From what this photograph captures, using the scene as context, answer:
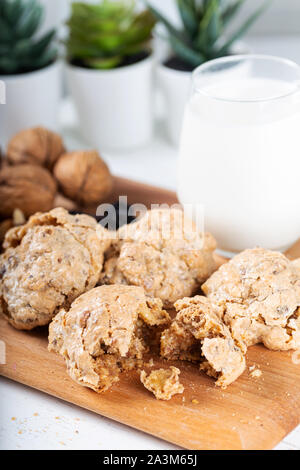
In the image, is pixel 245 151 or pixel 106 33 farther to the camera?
pixel 106 33

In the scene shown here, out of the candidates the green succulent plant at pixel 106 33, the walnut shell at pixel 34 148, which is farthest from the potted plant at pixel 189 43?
the walnut shell at pixel 34 148

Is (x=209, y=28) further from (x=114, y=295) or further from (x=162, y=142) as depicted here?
(x=114, y=295)

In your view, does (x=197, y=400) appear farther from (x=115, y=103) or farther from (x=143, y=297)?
(x=115, y=103)

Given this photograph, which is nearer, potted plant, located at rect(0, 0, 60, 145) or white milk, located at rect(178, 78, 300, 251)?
white milk, located at rect(178, 78, 300, 251)

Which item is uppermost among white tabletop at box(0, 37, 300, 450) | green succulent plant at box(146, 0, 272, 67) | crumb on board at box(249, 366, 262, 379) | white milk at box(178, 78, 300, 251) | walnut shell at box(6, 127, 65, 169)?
green succulent plant at box(146, 0, 272, 67)

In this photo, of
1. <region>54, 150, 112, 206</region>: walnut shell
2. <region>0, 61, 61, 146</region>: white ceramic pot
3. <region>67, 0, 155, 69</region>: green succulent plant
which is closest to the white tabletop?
<region>54, 150, 112, 206</region>: walnut shell

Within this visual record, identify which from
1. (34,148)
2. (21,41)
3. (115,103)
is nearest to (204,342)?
(34,148)

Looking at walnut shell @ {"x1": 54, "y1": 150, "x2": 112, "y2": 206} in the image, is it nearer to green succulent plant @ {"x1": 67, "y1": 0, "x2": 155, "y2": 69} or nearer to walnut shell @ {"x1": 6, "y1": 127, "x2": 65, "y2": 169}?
walnut shell @ {"x1": 6, "y1": 127, "x2": 65, "y2": 169}

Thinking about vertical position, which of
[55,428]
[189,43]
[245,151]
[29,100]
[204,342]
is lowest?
[55,428]
